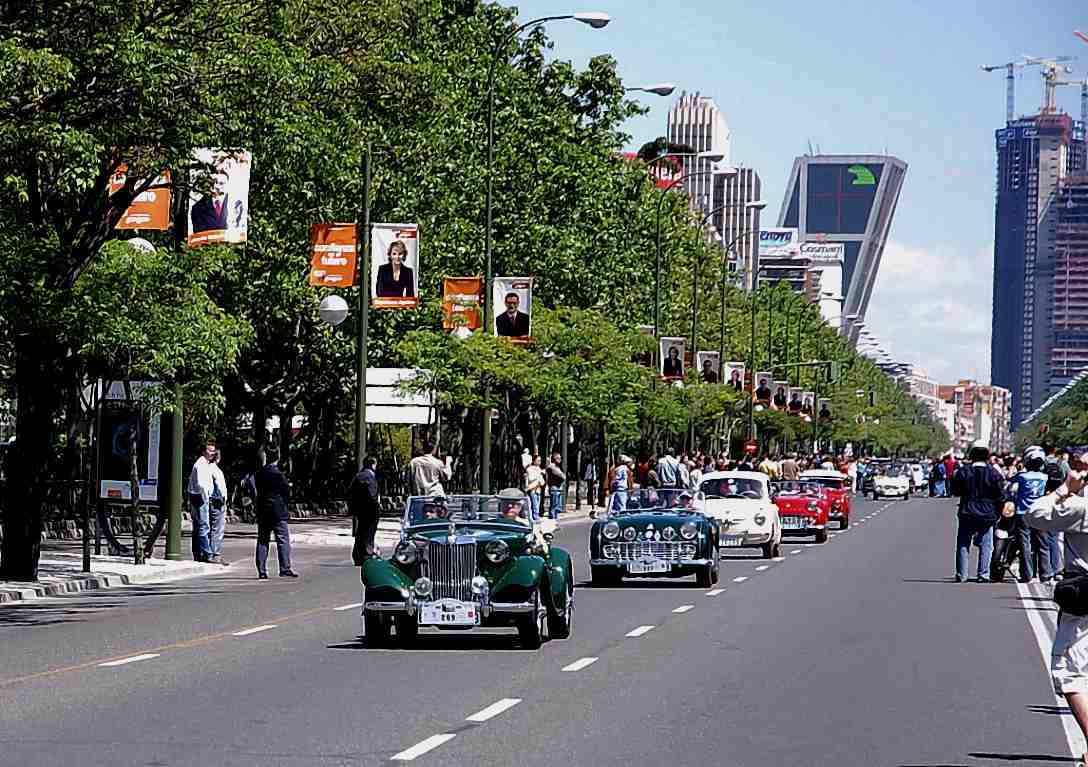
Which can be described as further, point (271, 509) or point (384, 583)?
point (271, 509)

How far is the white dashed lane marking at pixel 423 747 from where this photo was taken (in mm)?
12250

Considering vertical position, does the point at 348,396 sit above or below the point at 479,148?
below

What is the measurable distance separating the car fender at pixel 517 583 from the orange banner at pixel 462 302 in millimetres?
30173

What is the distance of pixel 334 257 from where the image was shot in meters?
40.2

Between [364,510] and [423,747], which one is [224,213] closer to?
[364,510]

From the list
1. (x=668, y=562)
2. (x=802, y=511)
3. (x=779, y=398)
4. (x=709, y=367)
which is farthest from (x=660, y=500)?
(x=779, y=398)

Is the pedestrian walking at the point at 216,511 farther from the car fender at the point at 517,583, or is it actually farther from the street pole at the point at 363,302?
the car fender at the point at 517,583

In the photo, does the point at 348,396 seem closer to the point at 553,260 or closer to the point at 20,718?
the point at 553,260

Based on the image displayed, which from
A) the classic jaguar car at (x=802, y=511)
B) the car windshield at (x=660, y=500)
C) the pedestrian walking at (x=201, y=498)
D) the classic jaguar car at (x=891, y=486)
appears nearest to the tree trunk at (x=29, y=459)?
the pedestrian walking at (x=201, y=498)

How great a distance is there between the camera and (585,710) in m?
14.8

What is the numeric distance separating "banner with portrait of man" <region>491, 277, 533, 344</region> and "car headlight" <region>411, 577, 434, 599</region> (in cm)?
3006

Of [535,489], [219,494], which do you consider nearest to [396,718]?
[219,494]

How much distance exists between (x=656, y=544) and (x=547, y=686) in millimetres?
13461

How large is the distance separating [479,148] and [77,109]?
3551cm
